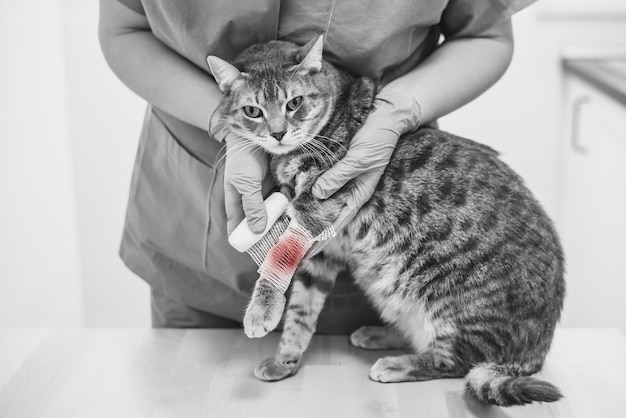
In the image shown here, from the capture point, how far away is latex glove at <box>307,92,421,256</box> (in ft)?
4.08

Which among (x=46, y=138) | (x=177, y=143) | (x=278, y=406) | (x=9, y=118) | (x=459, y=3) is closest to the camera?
(x=278, y=406)

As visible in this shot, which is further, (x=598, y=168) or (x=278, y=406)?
(x=598, y=168)

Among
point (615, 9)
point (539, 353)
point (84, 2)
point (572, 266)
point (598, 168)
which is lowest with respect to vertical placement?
point (572, 266)

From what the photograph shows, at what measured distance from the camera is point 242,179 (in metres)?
1.25

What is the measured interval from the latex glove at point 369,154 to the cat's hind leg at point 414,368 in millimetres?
227

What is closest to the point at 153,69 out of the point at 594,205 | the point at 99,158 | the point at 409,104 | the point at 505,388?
the point at 409,104

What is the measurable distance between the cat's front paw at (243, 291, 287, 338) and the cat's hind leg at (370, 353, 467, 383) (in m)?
0.19

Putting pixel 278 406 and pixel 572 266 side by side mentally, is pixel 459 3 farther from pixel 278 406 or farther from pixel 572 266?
pixel 572 266

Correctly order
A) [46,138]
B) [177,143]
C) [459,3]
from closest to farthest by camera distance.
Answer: [459,3]
[177,143]
[46,138]

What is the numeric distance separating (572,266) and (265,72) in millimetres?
1711

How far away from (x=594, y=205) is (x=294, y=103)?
4.33 ft

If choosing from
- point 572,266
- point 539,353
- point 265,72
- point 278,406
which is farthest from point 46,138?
point 572,266

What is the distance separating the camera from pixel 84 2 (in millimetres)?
2512

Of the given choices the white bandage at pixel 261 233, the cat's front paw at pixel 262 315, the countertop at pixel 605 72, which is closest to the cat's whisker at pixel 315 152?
the white bandage at pixel 261 233
